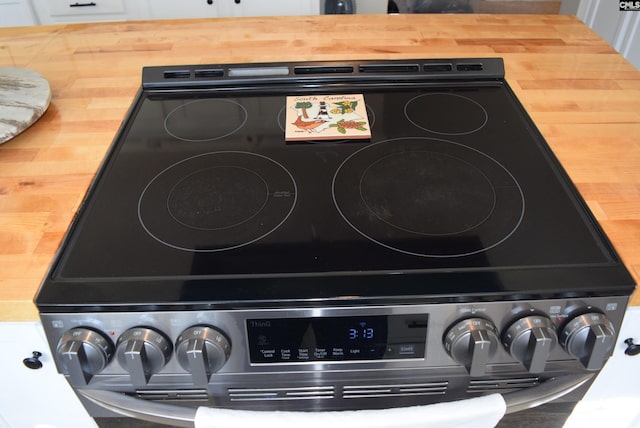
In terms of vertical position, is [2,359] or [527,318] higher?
[527,318]

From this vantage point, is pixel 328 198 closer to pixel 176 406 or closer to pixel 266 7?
pixel 176 406

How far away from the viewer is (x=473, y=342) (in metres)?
0.68

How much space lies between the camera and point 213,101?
1.05 metres

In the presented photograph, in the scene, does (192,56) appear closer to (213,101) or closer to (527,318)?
(213,101)

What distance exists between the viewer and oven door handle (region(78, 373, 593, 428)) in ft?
2.38

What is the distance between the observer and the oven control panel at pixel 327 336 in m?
0.68

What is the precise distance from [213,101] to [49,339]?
53cm

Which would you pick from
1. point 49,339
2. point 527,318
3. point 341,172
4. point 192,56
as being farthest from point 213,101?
point 527,318

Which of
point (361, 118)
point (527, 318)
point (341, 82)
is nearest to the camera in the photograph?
point (527, 318)

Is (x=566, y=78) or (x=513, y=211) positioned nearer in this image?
(x=513, y=211)

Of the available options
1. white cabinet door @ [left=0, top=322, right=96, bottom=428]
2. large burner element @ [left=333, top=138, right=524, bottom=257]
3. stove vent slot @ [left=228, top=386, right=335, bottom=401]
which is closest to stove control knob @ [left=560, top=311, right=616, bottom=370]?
large burner element @ [left=333, top=138, right=524, bottom=257]

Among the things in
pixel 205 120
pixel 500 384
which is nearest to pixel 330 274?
pixel 500 384

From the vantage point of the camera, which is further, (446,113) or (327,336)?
(446,113)

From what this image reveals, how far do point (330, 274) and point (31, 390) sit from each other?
0.50m
